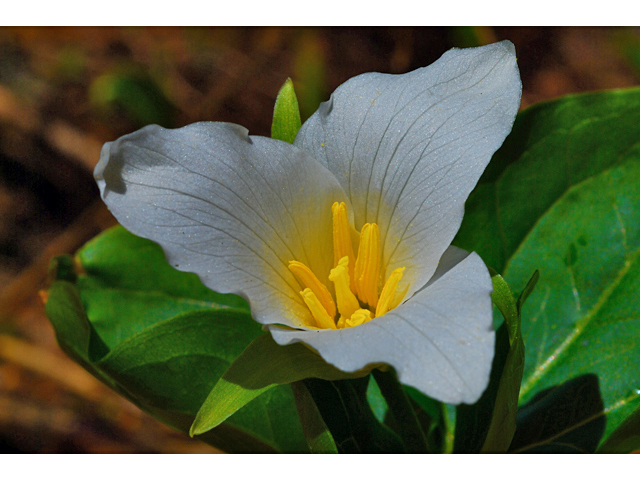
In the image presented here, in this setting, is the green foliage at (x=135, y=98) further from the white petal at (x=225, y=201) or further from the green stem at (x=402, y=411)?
the green stem at (x=402, y=411)

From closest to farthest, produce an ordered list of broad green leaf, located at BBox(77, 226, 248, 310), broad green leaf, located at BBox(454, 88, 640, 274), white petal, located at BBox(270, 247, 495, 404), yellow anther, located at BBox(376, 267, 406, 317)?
white petal, located at BBox(270, 247, 495, 404) → yellow anther, located at BBox(376, 267, 406, 317) → broad green leaf, located at BBox(454, 88, 640, 274) → broad green leaf, located at BBox(77, 226, 248, 310)

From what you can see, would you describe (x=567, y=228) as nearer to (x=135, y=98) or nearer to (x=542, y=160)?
(x=542, y=160)

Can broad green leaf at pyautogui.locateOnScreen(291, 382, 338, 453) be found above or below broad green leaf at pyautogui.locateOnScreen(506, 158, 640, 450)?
below

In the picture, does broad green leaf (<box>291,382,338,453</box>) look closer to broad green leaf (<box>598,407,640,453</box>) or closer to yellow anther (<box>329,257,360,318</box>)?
yellow anther (<box>329,257,360,318</box>)

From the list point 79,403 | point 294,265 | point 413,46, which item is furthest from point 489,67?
point 79,403

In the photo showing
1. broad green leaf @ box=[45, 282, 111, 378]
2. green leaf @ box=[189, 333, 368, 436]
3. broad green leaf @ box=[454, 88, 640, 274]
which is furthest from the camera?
broad green leaf @ box=[454, 88, 640, 274]

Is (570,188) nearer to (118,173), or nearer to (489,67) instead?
(489,67)

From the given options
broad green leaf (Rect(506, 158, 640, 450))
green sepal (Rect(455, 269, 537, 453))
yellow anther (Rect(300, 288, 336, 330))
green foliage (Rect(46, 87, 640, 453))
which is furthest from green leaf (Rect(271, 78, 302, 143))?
broad green leaf (Rect(506, 158, 640, 450))
